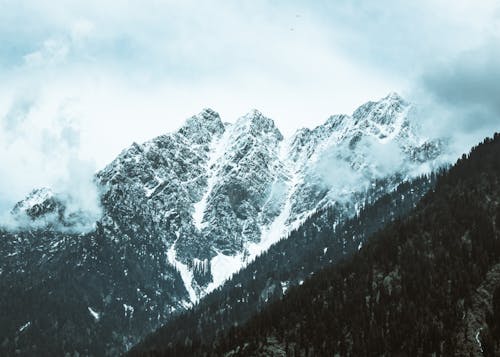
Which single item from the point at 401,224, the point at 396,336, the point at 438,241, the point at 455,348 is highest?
the point at 401,224

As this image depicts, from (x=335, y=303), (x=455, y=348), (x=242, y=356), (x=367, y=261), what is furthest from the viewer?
(x=367, y=261)

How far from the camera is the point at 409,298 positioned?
148625 mm

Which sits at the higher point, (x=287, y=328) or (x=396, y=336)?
(x=287, y=328)

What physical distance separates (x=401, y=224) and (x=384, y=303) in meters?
43.1

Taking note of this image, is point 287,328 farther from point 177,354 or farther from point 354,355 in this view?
point 177,354

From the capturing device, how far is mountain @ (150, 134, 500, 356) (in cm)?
13400

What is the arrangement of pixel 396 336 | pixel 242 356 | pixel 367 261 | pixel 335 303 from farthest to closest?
pixel 367 261
pixel 335 303
pixel 242 356
pixel 396 336

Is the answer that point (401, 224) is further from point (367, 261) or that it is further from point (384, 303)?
point (384, 303)

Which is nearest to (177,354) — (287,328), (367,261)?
(287,328)

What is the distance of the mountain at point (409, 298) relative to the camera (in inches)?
5276

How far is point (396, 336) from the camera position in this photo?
137 meters

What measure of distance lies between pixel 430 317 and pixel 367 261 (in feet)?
127

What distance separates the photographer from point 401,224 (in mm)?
189625

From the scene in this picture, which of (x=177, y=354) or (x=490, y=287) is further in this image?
(x=177, y=354)
